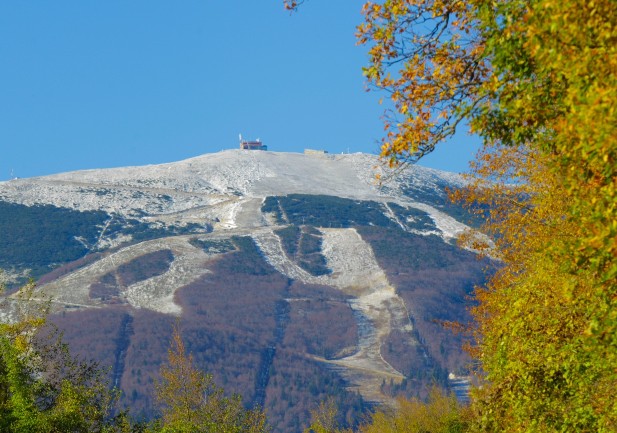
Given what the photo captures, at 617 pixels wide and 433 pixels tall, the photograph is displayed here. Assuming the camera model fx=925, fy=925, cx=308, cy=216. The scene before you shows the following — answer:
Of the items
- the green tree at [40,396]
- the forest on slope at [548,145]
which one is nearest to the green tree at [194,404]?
the green tree at [40,396]

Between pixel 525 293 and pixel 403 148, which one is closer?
pixel 403 148

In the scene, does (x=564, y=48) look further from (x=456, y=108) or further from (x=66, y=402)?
(x=66, y=402)

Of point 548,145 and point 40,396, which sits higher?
point 548,145

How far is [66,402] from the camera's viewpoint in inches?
1242

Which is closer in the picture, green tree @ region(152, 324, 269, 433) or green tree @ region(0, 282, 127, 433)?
green tree @ region(0, 282, 127, 433)

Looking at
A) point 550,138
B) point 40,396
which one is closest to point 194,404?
point 40,396

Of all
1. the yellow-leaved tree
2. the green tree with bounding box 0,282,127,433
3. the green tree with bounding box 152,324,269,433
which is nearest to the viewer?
the yellow-leaved tree

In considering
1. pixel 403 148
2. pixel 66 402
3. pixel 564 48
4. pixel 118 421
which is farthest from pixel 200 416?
pixel 564 48

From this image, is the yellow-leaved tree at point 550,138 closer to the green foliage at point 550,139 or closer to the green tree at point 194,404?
the green foliage at point 550,139

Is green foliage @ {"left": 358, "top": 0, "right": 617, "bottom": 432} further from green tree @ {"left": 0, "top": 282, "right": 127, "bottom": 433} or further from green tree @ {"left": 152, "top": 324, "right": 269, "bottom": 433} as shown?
green tree @ {"left": 152, "top": 324, "right": 269, "bottom": 433}

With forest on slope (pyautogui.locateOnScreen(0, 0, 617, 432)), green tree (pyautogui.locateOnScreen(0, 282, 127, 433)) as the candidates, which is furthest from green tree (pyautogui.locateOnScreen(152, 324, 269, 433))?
forest on slope (pyautogui.locateOnScreen(0, 0, 617, 432))

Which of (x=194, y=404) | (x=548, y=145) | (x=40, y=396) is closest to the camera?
(x=548, y=145)

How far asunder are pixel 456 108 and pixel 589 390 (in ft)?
19.6

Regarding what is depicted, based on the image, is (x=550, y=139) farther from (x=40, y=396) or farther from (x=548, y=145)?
(x=40, y=396)
